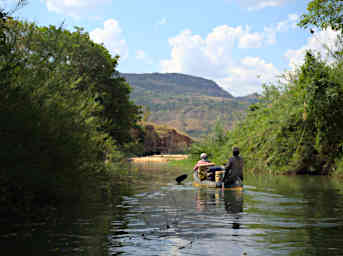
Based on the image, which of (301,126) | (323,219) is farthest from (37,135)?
Result: (301,126)

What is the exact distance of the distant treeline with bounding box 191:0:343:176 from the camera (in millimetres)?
27984

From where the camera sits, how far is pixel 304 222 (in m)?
12.5

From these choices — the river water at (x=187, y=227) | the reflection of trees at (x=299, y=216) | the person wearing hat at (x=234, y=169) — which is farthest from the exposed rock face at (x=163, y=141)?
the river water at (x=187, y=227)

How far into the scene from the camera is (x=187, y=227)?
11.7 meters

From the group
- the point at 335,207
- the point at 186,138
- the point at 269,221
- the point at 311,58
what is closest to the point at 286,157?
the point at 311,58

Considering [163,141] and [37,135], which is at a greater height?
[163,141]

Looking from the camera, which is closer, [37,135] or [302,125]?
[37,135]

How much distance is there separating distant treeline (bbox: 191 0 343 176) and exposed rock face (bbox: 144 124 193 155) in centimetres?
4792

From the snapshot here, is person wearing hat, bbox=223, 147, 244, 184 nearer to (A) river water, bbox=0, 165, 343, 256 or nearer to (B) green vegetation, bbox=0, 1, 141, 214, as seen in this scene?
(A) river water, bbox=0, 165, 343, 256

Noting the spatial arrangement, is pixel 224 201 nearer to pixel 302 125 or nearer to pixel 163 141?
pixel 302 125

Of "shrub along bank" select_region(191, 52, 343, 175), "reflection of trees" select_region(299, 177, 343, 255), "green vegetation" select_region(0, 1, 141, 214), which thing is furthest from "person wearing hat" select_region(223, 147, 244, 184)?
"shrub along bank" select_region(191, 52, 343, 175)

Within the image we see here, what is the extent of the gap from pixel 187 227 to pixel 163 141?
78598 mm

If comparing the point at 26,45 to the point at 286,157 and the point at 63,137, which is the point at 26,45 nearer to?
the point at 63,137

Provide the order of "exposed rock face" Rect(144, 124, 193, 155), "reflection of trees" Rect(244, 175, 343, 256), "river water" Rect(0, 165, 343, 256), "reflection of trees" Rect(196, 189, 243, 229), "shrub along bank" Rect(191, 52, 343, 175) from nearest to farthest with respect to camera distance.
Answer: "river water" Rect(0, 165, 343, 256), "reflection of trees" Rect(244, 175, 343, 256), "reflection of trees" Rect(196, 189, 243, 229), "shrub along bank" Rect(191, 52, 343, 175), "exposed rock face" Rect(144, 124, 193, 155)
